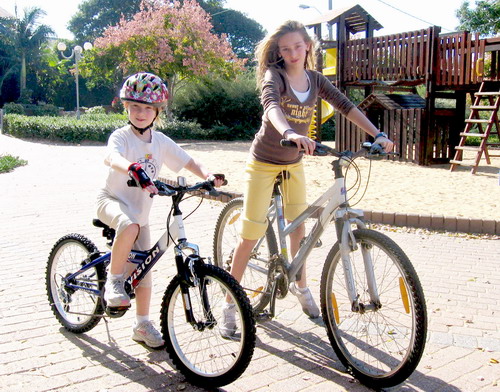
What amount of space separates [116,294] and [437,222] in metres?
4.85

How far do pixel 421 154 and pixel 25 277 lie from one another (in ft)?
33.8

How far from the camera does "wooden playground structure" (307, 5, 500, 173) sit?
12.8 metres

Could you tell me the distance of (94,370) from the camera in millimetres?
3373

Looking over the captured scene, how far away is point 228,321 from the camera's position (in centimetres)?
337

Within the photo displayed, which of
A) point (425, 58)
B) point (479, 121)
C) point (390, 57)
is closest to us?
point (479, 121)

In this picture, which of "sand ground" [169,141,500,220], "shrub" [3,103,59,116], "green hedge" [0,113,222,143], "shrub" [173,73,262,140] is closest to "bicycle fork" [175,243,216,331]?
"sand ground" [169,141,500,220]

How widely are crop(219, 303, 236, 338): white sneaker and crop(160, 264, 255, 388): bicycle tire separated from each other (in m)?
0.02

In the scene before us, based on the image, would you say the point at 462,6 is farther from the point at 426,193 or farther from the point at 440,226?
the point at 440,226

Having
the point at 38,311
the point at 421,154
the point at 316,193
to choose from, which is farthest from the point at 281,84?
the point at 421,154

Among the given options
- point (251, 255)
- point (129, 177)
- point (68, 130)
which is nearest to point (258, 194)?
point (251, 255)

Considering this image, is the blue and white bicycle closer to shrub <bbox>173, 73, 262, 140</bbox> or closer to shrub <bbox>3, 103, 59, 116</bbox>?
shrub <bbox>173, 73, 262, 140</bbox>

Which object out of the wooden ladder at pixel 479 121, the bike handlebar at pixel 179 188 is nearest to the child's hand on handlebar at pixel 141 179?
the bike handlebar at pixel 179 188

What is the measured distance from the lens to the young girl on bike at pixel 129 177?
10.7 ft

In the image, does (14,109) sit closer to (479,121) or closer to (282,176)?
(479,121)
